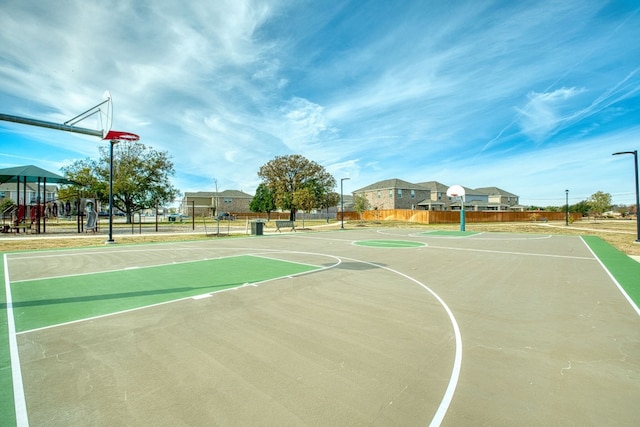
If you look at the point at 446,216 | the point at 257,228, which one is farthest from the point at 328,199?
the point at 257,228

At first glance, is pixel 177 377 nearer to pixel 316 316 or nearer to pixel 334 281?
pixel 316 316

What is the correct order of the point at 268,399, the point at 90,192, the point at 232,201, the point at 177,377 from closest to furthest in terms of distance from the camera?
the point at 268,399, the point at 177,377, the point at 90,192, the point at 232,201

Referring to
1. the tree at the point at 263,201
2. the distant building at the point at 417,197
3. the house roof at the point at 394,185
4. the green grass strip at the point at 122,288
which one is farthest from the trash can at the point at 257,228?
the tree at the point at 263,201

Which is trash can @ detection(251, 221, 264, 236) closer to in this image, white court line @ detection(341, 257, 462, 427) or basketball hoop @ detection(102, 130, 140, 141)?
basketball hoop @ detection(102, 130, 140, 141)

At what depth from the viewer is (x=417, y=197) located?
202 feet

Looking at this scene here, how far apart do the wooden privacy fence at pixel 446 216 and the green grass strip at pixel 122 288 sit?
40.4 m

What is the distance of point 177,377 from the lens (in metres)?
3.46

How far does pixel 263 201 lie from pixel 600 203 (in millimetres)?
78073

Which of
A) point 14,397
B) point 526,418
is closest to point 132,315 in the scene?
point 14,397

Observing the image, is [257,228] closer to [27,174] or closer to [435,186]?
[27,174]

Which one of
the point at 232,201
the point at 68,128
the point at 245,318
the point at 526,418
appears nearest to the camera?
the point at 526,418

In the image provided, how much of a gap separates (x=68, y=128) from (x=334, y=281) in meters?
10.4

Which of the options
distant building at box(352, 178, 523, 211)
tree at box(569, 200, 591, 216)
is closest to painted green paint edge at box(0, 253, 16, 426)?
distant building at box(352, 178, 523, 211)

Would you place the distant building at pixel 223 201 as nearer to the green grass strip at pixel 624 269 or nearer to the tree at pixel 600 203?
the green grass strip at pixel 624 269
